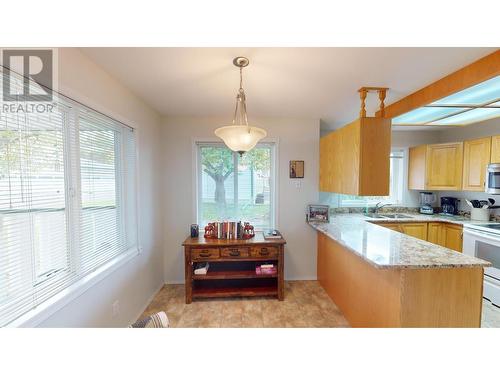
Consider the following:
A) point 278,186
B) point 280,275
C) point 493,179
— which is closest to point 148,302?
point 280,275

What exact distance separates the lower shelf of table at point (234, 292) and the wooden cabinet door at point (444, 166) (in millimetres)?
2919

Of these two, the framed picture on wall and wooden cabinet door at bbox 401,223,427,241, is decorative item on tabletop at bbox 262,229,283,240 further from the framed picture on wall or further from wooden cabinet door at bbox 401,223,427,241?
wooden cabinet door at bbox 401,223,427,241

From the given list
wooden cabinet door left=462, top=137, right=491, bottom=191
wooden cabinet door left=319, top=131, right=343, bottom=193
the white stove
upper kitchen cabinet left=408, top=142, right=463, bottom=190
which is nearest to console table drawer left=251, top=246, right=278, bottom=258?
wooden cabinet door left=319, top=131, right=343, bottom=193

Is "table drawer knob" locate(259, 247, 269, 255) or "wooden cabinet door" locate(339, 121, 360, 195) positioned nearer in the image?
"wooden cabinet door" locate(339, 121, 360, 195)

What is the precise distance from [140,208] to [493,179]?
13.6 feet

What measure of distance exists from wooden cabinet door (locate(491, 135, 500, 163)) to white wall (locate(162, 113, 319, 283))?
2084 mm

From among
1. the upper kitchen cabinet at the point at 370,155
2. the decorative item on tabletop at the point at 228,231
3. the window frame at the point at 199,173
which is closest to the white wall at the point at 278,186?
the window frame at the point at 199,173

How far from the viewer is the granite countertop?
1.38 metres

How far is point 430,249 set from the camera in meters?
1.65

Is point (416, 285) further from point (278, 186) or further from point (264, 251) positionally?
point (278, 186)

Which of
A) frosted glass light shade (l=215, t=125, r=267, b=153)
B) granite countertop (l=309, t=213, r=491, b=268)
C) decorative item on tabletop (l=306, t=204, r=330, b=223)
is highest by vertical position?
frosted glass light shade (l=215, t=125, r=267, b=153)

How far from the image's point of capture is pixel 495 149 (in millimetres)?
2541
